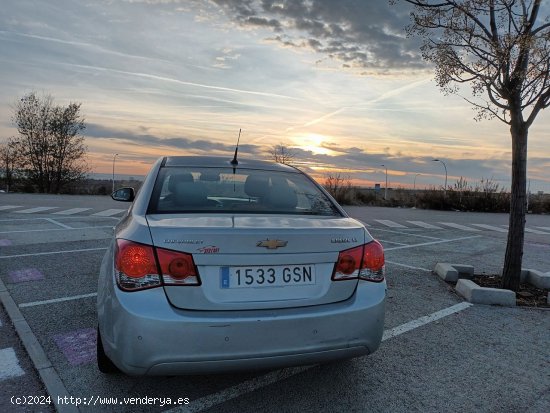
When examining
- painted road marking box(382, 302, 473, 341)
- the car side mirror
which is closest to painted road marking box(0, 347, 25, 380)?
the car side mirror

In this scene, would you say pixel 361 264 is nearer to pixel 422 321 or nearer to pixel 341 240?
pixel 341 240

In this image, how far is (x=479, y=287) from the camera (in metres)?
5.43

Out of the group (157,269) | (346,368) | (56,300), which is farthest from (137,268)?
(56,300)

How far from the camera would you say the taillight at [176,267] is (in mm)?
2482

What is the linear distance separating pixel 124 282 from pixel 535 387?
9.65 feet

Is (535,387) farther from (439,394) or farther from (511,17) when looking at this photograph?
(511,17)

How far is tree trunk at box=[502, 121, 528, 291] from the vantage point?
19.1ft

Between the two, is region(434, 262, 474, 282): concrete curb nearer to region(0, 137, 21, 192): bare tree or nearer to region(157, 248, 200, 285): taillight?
region(157, 248, 200, 285): taillight

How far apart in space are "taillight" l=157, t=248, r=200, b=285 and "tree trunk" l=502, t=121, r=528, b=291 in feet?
16.1

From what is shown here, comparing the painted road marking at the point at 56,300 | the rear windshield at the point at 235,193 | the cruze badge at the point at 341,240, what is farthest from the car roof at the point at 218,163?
the painted road marking at the point at 56,300

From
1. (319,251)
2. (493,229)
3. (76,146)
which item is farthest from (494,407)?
(76,146)

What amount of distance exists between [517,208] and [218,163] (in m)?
4.14

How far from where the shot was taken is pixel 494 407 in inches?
115

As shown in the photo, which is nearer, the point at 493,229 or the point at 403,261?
the point at 403,261
